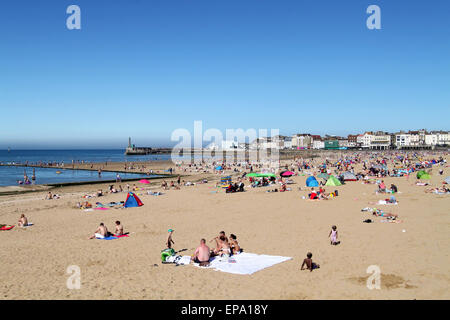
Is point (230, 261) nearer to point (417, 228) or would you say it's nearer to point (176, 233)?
point (176, 233)

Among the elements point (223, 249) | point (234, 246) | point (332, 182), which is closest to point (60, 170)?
point (332, 182)

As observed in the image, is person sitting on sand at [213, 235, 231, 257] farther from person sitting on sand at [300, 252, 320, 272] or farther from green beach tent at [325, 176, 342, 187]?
green beach tent at [325, 176, 342, 187]

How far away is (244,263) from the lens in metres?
8.67

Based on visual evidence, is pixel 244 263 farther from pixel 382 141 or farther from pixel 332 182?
pixel 382 141

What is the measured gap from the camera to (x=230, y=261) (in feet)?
29.0

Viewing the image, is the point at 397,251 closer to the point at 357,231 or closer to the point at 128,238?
the point at 357,231

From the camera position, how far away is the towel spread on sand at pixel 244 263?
824cm

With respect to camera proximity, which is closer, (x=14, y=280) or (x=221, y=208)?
(x=14, y=280)

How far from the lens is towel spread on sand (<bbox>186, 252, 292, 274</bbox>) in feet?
27.0

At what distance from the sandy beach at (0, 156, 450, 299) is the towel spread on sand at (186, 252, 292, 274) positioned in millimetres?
227

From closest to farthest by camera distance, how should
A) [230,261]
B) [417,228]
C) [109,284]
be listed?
[109,284]
[230,261]
[417,228]
